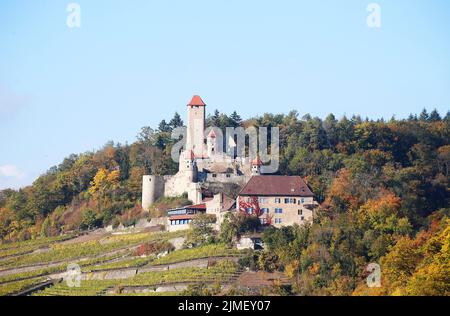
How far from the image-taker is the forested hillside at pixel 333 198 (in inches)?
2282

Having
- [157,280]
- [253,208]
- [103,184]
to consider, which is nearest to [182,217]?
[253,208]

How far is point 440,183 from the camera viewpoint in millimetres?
75562

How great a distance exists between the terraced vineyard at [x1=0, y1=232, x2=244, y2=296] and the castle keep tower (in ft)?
28.6

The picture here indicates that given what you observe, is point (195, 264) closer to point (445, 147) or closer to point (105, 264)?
point (105, 264)

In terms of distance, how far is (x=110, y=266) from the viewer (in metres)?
64.9

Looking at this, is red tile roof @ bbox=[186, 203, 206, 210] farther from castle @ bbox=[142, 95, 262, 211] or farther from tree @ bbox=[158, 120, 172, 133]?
tree @ bbox=[158, 120, 172, 133]

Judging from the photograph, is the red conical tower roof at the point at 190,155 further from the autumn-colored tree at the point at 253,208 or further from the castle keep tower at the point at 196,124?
the autumn-colored tree at the point at 253,208

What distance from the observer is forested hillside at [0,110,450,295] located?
190ft

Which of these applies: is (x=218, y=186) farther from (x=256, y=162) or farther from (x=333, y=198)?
(x=333, y=198)

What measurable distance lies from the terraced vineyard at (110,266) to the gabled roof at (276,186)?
4.00 meters

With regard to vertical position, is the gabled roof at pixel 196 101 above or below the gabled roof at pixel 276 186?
above

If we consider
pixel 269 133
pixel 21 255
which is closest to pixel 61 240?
pixel 21 255

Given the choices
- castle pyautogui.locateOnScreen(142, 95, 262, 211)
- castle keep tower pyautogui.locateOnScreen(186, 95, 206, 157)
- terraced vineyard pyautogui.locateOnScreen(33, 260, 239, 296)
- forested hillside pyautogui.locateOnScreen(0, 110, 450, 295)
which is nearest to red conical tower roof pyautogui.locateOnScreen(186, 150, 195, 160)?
castle pyautogui.locateOnScreen(142, 95, 262, 211)

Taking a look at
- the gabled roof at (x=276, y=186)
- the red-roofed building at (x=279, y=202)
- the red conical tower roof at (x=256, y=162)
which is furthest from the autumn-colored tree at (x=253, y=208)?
the red conical tower roof at (x=256, y=162)
